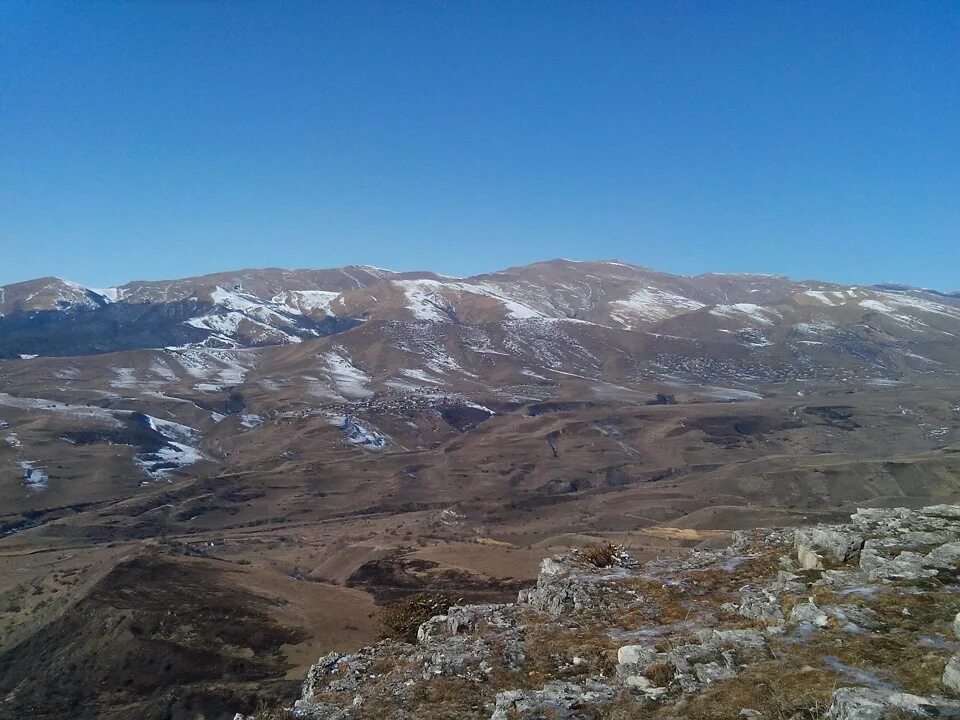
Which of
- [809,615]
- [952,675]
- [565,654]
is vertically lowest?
[565,654]

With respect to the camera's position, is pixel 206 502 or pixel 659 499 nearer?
pixel 659 499

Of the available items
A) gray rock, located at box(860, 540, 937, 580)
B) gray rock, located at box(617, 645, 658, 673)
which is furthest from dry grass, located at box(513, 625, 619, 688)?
gray rock, located at box(860, 540, 937, 580)

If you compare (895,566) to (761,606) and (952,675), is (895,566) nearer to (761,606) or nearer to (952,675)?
(761,606)

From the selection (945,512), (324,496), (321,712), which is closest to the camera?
(321,712)

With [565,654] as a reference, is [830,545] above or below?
above

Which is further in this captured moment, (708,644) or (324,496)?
(324,496)

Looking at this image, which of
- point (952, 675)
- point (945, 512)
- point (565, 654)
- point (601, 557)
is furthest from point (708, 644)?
point (945, 512)

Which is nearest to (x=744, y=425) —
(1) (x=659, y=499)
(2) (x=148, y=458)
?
(1) (x=659, y=499)

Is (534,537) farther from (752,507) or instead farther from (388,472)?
(388,472)

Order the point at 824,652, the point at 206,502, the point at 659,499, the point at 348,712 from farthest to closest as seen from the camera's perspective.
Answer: the point at 206,502
the point at 659,499
the point at 348,712
the point at 824,652
